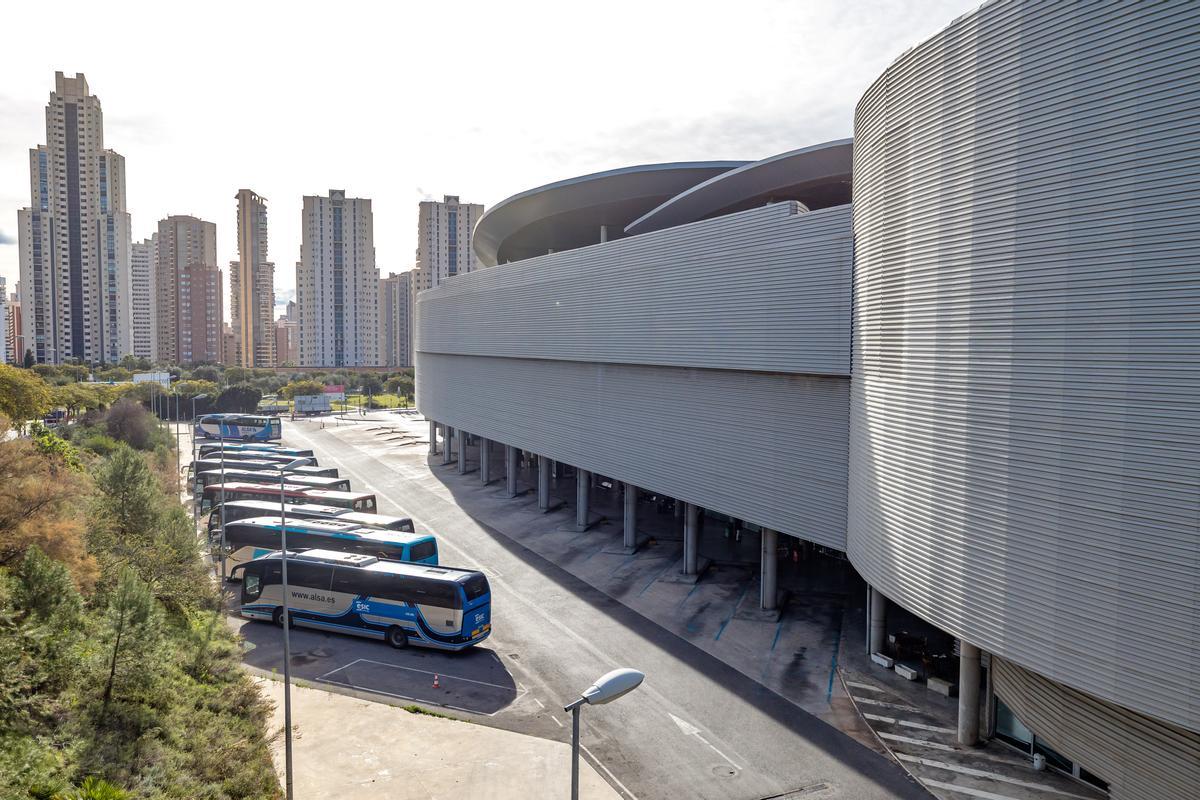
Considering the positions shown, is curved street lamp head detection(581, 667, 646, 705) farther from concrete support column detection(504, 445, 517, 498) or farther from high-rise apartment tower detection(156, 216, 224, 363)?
high-rise apartment tower detection(156, 216, 224, 363)

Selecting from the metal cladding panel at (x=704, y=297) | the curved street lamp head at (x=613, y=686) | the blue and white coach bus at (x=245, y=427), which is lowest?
the blue and white coach bus at (x=245, y=427)

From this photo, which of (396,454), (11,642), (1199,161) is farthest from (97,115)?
(1199,161)

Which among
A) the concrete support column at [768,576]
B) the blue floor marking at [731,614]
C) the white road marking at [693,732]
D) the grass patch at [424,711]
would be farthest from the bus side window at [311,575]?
the concrete support column at [768,576]

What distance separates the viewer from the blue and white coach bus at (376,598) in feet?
72.4

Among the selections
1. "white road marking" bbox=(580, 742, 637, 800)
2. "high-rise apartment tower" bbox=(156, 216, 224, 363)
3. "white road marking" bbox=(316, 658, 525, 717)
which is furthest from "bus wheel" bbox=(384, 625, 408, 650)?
"high-rise apartment tower" bbox=(156, 216, 224, 363)

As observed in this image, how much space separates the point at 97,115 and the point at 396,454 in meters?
94.2

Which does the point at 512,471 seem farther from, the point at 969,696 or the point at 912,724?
the point at 969,696

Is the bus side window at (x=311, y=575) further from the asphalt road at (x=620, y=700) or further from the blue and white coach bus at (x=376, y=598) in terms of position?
the asphalt road at (x=620, y=700)

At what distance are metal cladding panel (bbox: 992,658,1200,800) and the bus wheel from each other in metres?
17.2

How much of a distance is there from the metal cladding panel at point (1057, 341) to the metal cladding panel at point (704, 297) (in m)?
4.92

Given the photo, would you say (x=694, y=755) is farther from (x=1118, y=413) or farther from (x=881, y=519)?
(x=1118, y=413)

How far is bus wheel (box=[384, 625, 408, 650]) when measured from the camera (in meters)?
22.9

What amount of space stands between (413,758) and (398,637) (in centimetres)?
733

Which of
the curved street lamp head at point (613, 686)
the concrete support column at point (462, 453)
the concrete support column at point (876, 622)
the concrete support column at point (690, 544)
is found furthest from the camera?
the concrete support column at point (462, 453)
